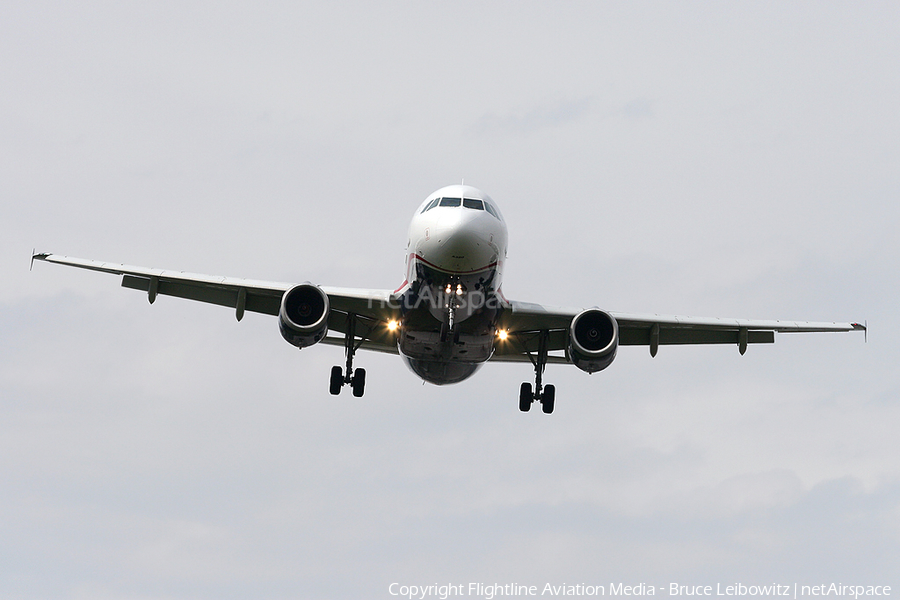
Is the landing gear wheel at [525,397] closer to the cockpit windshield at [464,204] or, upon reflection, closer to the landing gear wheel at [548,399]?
the landing gear wheel at [548,399]

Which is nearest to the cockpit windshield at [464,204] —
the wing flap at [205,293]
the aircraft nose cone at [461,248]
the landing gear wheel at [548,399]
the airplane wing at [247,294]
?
the aircraft nose cone at [461,248]

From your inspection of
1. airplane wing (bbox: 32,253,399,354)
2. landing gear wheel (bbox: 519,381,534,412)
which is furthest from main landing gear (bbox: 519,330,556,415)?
airplane wing (bbox: 32,253,399,354)

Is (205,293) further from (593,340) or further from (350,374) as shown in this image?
(593,340)

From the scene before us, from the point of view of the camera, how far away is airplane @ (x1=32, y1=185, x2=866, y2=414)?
26.7 meters

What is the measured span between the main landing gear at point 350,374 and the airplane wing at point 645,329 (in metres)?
4.10

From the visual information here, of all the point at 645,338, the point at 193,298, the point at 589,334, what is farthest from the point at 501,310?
the point at 193,298

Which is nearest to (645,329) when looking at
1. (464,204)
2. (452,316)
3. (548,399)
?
(548,399)

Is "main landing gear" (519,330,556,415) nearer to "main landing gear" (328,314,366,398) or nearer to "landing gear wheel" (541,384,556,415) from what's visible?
"landing gear wheel" (541,384,556,415)

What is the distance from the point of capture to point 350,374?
32406 mm

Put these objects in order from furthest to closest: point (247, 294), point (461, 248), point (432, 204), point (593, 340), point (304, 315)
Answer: point (247, 294) < point (593, 340) < point (304, 315) < point (432, 204) < point (461, 248)

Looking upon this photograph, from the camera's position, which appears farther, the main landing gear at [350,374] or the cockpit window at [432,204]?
the main landing gear at [350,374]

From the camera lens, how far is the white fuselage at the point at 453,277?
26094 millimetres

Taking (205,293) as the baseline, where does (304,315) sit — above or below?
below

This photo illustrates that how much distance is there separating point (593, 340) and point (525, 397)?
18.8 feet
